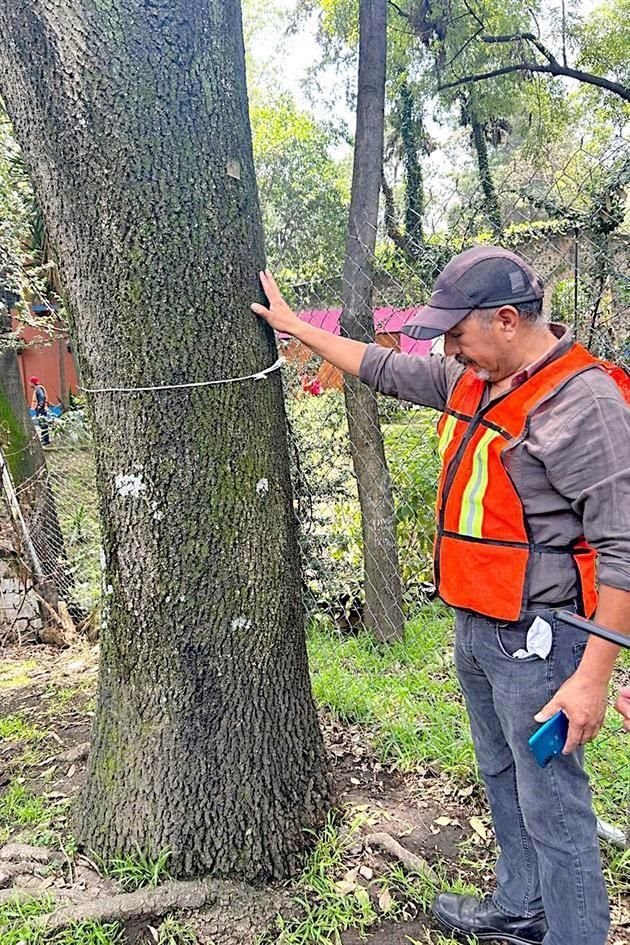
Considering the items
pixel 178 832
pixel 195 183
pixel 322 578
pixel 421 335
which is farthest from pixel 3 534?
pixel 421 335

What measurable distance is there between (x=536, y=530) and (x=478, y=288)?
56cm

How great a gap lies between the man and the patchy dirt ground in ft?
1.55

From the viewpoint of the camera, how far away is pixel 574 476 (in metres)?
1.50

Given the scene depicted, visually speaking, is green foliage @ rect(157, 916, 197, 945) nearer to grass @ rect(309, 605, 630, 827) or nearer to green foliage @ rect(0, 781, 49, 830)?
green foliage @ rect(0, 781, 49, 830)

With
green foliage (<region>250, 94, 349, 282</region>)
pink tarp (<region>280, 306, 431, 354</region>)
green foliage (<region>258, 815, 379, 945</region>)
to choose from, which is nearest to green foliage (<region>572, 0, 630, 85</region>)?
pink tarp (<region>280, 306, 431, 354</region>)

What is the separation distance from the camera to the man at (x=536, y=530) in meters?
1.49

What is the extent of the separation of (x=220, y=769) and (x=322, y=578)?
1.77 metres

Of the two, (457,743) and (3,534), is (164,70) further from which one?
(3,534)

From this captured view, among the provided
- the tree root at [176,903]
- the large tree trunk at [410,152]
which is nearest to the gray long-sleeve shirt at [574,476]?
the tree root at [176,903]

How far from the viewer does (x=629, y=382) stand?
5.44ft

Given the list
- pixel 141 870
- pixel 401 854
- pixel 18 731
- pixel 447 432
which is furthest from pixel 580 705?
pixel 18 731

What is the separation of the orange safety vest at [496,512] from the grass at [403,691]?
1.21 metres

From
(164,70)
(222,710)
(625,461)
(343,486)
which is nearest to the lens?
(625,461)

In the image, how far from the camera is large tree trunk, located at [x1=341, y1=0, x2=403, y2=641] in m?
3.30
